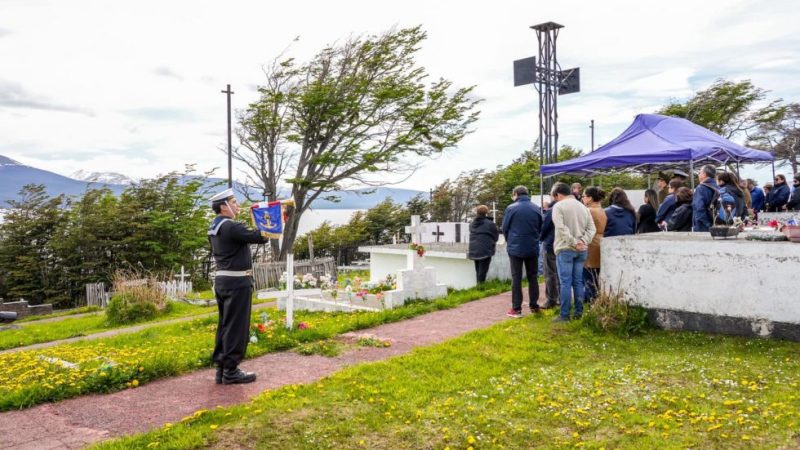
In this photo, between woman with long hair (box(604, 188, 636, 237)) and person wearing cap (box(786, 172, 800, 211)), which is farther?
person wearing cap (box(786, 172, 800, 211))

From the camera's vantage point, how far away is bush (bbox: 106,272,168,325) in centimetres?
1478

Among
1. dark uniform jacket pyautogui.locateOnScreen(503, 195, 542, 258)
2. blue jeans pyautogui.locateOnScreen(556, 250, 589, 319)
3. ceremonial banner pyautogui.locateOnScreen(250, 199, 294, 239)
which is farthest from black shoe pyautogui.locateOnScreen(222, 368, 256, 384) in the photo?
dark uniform jacket pyautogui.locateOnScreen(503, 195, 542, 258)

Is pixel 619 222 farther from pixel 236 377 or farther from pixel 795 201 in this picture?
pixel 795 201

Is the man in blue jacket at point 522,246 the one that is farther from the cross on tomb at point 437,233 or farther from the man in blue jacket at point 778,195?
the man in blue jacket at point 778,195

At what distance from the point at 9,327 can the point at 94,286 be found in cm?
581

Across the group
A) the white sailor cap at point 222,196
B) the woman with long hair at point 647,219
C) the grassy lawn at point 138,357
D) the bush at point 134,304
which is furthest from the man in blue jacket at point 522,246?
the bush at point 134,304

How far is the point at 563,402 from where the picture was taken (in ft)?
16.6

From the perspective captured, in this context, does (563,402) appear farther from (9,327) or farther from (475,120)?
(475,120)

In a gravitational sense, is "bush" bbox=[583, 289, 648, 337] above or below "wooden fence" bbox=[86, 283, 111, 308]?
above

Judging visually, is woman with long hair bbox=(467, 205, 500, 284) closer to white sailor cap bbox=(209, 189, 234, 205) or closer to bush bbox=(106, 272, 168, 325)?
white sailor cap bbox=(209, 189, 234, 205)

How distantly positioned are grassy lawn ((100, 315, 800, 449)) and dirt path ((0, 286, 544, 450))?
1.42 feet

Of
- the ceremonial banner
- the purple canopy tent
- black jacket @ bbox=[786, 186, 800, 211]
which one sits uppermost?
the purple canopy tent

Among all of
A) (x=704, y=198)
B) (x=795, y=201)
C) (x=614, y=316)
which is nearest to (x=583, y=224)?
(x=614, y=316)

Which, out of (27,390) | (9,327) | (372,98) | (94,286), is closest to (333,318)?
(27,390)
